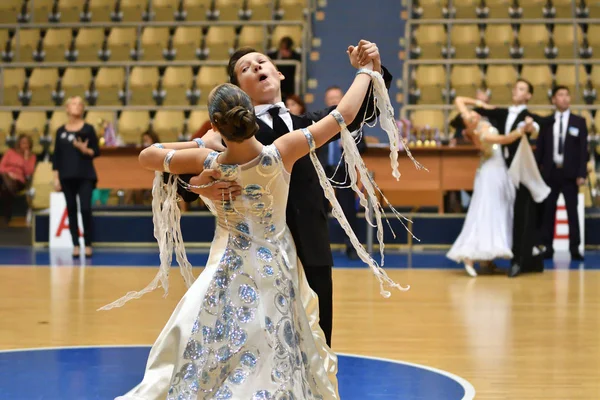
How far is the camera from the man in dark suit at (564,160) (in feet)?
33.4

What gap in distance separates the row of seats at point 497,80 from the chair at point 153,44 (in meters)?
3.60

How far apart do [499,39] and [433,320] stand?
7919mm

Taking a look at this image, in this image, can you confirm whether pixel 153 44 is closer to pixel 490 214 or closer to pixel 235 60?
pixel 490 214

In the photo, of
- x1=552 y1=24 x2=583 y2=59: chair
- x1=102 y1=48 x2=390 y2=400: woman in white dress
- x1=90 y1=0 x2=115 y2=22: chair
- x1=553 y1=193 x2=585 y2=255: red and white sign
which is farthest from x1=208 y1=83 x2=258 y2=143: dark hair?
x1=90 y1=0 x2=115 y2=22: chair

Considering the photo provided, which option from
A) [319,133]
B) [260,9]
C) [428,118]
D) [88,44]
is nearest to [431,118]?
[428,118]

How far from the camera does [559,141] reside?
1025cm

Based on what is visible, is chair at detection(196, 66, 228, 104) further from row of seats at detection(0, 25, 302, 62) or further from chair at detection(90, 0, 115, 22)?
→ chair at detection(90, 0, 115, 22)

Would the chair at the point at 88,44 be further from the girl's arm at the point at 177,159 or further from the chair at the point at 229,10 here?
the girl's arm at the point at 177,159

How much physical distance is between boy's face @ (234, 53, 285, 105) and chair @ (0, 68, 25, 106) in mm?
10810

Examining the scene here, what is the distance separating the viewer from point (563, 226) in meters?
11.0

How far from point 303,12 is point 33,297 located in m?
8.20

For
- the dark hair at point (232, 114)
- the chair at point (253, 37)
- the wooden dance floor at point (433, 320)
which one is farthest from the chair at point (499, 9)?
the dark hair at point (232, 114)

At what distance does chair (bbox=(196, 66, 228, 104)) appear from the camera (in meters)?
13.2

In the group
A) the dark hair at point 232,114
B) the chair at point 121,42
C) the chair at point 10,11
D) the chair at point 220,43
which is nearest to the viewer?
the dark hair at point 232,114
